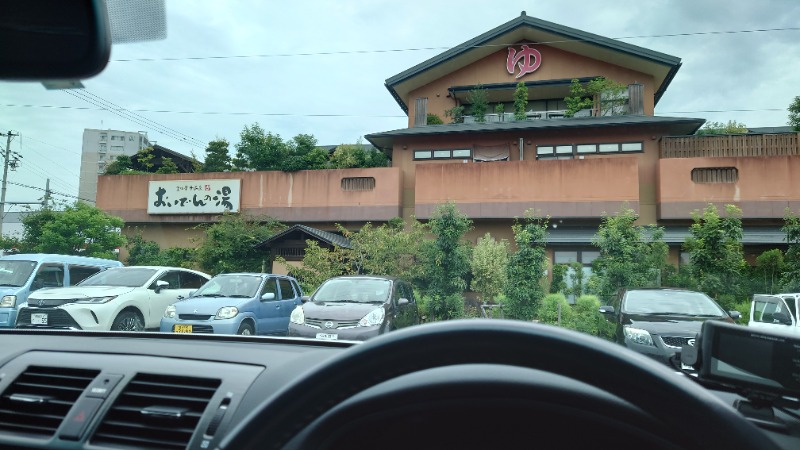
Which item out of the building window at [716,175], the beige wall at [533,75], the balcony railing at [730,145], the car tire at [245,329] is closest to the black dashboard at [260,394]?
the car tire at [245,329]

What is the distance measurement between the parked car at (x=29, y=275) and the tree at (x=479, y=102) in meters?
16.3

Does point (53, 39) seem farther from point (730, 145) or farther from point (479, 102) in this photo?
point (479, 102)

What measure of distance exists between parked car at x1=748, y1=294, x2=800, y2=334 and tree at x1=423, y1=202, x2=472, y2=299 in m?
6.18

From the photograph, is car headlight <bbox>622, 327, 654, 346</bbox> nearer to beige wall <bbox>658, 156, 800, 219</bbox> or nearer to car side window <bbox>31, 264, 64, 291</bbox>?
car side window <bbox>31, 264, 64, 291</bbox>

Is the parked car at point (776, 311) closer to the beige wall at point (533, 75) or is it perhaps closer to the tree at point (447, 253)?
the tree at point (447, 253)

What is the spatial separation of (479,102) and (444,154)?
109 inches

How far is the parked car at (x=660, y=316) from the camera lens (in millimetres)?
6504

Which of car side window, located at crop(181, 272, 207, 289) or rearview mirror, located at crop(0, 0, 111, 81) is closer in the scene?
rearview mirror, located at crop(0, 0, 111, 81)

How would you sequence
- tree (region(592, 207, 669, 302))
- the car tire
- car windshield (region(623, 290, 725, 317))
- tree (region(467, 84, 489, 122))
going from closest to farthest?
car windshield (region(623, 290, 725, 317))
the car tire
tree (region(592, 207, 669, 302))
tree (region(467, 84, 489, 122))

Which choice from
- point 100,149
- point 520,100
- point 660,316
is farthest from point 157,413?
point 100,149

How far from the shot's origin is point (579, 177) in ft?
67.0

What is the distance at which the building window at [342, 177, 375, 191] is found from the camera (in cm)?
2288

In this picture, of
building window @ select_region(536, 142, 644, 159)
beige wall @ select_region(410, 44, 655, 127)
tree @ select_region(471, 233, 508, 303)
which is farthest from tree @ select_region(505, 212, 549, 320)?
beige wall @ select_region(410, 44, 655, 127)

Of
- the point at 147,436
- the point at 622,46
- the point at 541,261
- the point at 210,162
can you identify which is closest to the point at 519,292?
the point at 541,261
